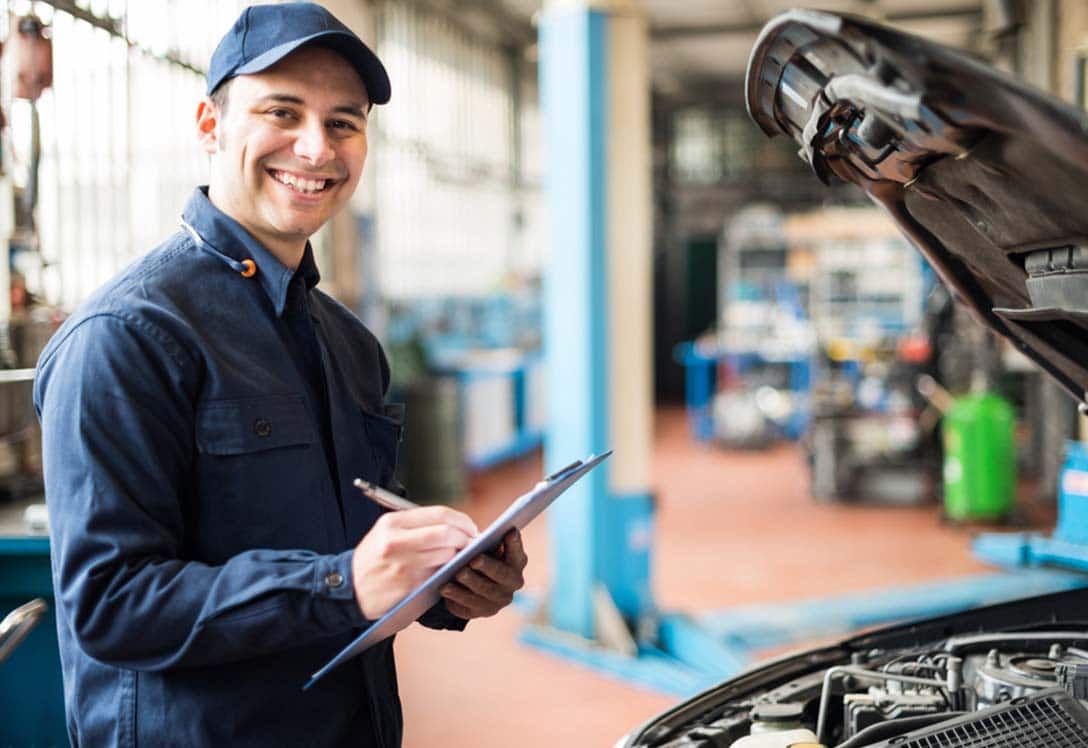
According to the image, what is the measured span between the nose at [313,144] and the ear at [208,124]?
123 mm

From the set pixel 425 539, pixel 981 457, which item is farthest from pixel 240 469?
pixel 981 457

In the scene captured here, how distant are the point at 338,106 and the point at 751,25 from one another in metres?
10.5

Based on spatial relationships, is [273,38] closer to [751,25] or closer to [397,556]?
[397,556]

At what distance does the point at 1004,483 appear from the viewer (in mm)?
6887

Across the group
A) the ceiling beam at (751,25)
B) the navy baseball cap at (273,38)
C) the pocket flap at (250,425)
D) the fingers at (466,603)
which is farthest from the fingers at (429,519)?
the ceiling beam at (751,25)

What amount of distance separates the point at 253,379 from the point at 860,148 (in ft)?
2.80

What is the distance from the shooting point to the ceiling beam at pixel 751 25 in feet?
35.1

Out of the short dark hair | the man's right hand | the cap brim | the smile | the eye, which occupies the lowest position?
the man's right hand

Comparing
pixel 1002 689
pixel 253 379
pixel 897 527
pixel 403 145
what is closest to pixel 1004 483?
pixel 897 527

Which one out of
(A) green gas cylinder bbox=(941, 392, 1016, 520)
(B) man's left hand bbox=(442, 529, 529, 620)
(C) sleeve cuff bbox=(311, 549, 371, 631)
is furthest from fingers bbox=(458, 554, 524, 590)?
(A) green gas cylinder bbox=(941, 392, 1016, 520)

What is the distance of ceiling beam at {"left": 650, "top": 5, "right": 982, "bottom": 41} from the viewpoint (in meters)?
10.7

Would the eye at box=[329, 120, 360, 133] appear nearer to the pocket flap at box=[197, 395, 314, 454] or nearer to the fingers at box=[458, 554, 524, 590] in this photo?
the pocket flap at box=[197, 395, 314, 454]

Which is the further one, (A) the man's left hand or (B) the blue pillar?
(B) the blue pillar

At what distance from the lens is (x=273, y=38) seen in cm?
132
